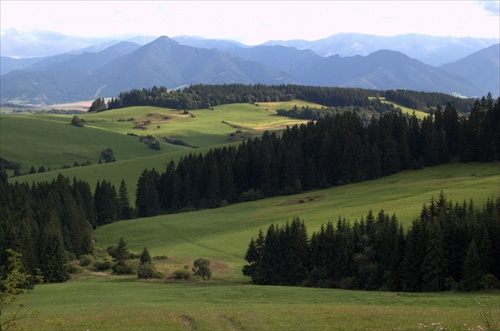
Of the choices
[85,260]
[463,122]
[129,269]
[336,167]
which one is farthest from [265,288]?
[463,122]

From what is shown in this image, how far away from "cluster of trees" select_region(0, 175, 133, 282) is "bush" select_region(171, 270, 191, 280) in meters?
15.8

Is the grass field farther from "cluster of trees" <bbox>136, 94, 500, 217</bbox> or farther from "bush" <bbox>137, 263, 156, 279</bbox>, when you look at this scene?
"cluster of trees" <bbox>136, 94, 500, 217</bbox>

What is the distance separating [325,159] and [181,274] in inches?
2907

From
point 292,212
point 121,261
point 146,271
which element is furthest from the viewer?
point 292,212

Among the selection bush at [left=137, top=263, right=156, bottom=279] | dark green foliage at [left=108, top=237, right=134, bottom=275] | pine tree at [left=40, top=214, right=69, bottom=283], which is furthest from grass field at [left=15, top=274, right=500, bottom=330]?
dark green foliage at [left=108, top=237, right=134, bottom=275]

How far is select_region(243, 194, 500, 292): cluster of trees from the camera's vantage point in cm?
5225

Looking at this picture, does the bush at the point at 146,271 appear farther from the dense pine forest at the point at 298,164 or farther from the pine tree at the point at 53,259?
the dense pine forest at the point at 298,164

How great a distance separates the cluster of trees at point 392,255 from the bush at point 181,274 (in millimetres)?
7077

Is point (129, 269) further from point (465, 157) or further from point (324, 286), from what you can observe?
point (465, 157)

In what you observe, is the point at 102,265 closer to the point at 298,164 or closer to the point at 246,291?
the point at 246,291

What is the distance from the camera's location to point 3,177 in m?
159

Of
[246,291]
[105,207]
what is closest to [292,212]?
[246,291]

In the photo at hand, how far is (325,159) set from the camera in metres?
136

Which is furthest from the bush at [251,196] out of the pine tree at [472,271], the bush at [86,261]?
the pine tree at [472,271]
